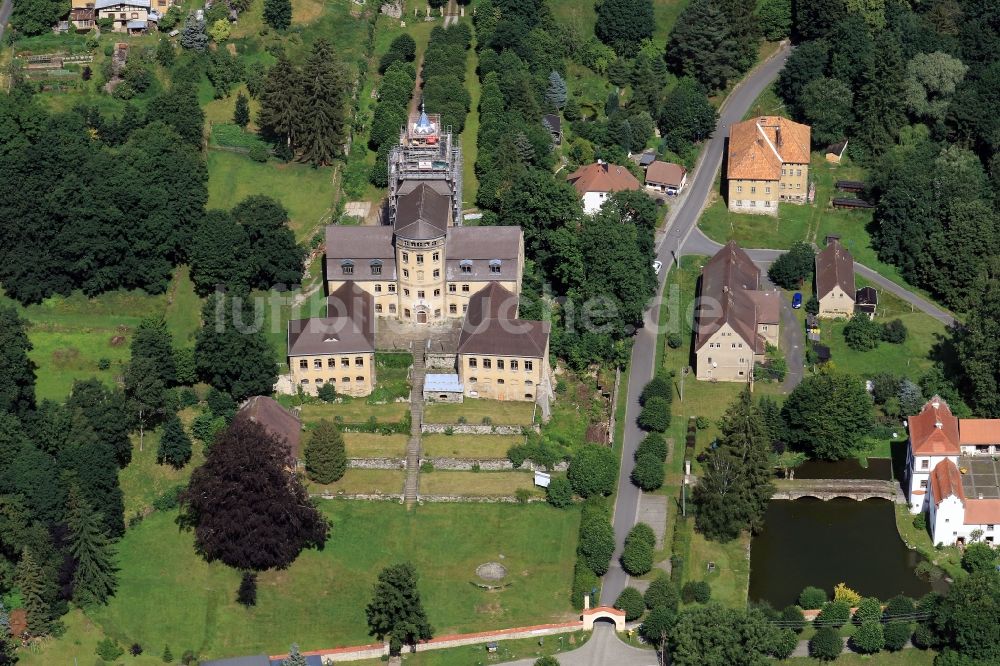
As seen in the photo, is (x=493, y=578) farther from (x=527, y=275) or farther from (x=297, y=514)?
(x=527, y=275)

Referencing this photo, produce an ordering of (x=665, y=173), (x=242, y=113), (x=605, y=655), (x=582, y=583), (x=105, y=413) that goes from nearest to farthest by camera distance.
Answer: (x=605, y=655) → (x=582, y=583) → (x=105, y=413) → (x=242, y=113) → (x=665, y=173)

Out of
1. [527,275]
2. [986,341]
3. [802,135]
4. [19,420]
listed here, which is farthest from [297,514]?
[802,135]

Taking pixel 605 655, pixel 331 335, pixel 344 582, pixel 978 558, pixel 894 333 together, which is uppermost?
pixel 894 333

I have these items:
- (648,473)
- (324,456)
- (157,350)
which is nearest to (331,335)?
(324,456)

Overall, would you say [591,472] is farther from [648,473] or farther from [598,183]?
[598,183]

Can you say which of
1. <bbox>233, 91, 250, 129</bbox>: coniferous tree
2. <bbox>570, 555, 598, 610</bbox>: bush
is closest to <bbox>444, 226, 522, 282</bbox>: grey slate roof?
<bbox>233, 91, 250, 129</bbox>: coniferous tree

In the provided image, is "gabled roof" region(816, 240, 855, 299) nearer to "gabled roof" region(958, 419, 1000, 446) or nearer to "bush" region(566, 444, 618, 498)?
"gabled roof" region(958, 419, 1000, 446)

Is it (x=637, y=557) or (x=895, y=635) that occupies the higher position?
(x=637, y=557)
